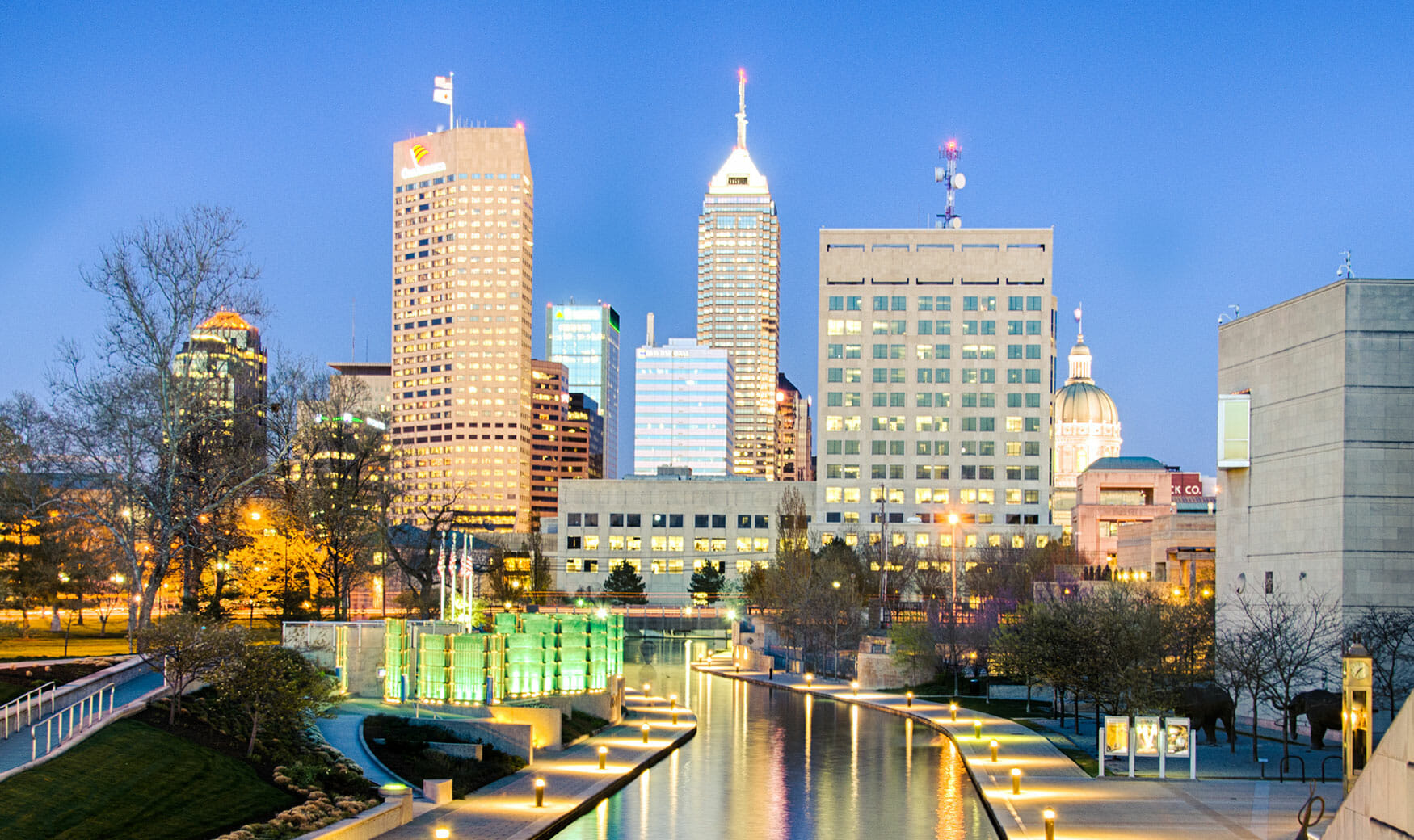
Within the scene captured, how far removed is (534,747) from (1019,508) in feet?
404

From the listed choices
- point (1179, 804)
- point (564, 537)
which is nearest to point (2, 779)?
point (1179, 804)

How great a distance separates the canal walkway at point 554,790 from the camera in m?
26.0

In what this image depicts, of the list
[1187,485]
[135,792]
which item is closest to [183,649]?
[135,792]

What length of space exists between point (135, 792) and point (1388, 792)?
63.7 feet

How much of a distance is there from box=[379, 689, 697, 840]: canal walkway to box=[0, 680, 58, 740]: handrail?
306 inches

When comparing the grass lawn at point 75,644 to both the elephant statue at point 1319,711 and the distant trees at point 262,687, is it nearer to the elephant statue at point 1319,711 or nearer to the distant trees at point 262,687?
the distant trees at point 262,687

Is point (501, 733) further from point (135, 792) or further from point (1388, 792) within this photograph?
point (1388, 792)

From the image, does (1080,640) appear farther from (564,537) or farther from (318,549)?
(564,537)

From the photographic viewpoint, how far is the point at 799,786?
34594 mm

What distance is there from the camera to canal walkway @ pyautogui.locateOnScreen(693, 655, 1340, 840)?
86.5 feet

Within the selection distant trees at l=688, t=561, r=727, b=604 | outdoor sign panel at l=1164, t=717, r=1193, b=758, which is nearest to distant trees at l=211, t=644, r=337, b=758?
outdoor sign panel at l=1164, t=717, r=1193, b=758

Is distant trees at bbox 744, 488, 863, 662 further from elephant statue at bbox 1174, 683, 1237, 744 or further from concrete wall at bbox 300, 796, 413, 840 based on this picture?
concrete wall at bbox 300, 796, 413, 840

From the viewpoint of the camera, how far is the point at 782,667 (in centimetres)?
7862

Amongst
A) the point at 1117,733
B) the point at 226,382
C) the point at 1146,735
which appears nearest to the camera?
the point at 1146,735
